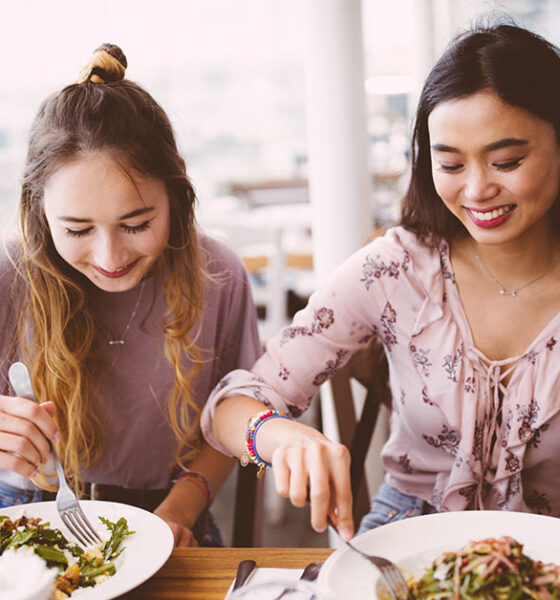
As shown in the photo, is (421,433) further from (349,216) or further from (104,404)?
(349,216)

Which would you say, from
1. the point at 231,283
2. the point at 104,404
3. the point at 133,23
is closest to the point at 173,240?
the point at 231,283

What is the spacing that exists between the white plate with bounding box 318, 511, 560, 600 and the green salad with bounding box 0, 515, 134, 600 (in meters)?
0.31

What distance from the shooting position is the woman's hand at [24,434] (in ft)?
3.56

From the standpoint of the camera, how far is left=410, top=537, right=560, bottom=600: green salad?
0.82 metres

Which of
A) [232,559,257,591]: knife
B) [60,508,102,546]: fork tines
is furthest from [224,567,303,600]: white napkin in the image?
[60,508,102,546]: fork tines

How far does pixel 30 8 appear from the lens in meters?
5.23

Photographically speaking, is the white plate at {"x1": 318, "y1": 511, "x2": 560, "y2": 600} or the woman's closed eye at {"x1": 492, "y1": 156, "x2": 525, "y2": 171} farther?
the woman's closed eye at {"x1": 492, "y1": 156, "x2": 525, "y2": 171}

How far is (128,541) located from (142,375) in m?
0.50

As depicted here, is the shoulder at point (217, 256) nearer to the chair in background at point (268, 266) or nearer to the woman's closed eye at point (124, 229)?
the woman's closed eye at point (124, 229)

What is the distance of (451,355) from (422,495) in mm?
292

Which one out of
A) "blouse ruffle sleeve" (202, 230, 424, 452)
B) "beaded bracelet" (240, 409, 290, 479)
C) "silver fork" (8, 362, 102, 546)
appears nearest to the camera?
"silver fork" (8, 362, 102, 546)

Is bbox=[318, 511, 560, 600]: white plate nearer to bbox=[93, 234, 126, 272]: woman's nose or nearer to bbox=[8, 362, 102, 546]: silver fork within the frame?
bbox=[8, 362, 102, 546]: silver fork

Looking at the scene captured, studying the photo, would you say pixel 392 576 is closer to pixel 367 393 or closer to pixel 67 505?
pixel 67 505

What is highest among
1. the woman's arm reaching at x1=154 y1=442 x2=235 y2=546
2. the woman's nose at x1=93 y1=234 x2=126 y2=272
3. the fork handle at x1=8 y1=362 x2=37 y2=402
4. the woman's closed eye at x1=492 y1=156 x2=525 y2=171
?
the woman's closed eye at x1=492 y1=156 x2=525 y2=171
